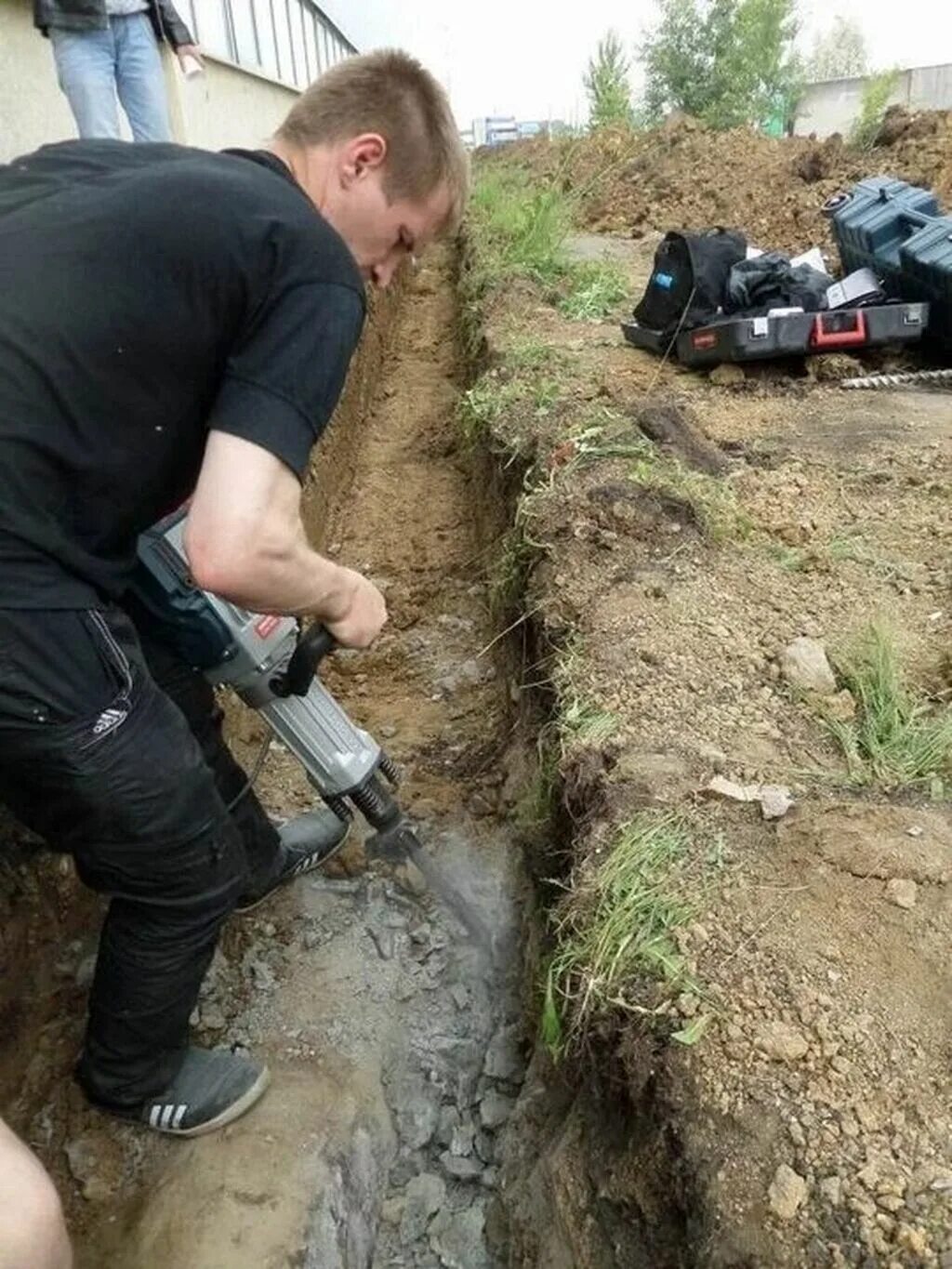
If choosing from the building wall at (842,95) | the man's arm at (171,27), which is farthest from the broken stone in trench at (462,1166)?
the building wall at (842,95)

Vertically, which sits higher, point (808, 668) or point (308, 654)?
point (308, 654)

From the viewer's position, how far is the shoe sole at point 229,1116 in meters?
2.09

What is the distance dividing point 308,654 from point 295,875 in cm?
109

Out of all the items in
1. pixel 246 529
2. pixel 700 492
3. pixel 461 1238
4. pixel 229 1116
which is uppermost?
pixel 246 529

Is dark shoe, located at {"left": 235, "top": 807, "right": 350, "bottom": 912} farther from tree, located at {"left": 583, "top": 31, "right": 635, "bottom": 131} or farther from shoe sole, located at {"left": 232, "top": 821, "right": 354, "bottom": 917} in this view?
tree, located at {"left": 583, "top": 31, "right": 635, "bottom": 131}

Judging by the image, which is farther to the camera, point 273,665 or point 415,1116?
point 415,1116

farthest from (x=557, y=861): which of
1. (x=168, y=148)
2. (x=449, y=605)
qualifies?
(x=449, y=605)

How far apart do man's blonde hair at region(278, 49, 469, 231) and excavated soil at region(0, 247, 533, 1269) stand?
165 cm

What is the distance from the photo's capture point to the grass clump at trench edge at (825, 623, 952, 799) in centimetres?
203

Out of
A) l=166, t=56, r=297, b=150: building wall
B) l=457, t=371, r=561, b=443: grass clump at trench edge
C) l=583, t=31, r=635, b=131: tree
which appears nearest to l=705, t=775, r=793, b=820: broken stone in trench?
l=457, t=371, r=561, b=443: grass clump at trench edge

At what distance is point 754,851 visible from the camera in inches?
72.1

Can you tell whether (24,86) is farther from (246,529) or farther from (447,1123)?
(447,1123)

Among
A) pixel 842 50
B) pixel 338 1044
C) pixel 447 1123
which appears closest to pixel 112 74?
pixel 338 1044

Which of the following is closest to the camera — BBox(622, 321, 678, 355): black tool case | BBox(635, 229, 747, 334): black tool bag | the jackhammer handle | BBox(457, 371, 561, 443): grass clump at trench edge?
the jackhammer handle
